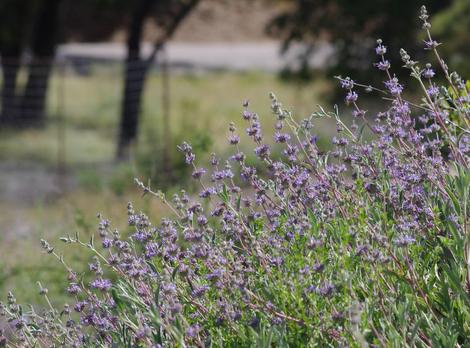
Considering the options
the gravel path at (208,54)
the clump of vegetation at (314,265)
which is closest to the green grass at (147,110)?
the gravel path at (208,54)

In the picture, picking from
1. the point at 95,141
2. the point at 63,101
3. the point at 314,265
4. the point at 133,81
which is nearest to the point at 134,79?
the point at 133,81

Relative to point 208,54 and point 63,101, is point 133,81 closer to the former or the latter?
point 63,101

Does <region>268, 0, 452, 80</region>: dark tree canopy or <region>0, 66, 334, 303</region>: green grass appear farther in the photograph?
<region>268, 0, 452, 80</region>: dark tree canopy

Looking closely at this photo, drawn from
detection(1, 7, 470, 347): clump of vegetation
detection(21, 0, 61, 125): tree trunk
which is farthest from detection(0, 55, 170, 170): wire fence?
detection(1, 7, 470, 347): clump of vegetation

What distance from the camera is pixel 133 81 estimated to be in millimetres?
16609

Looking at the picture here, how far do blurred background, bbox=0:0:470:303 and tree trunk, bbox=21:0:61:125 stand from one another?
0.9 inches

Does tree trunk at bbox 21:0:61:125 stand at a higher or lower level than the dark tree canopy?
lower

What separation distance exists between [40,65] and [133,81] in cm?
350

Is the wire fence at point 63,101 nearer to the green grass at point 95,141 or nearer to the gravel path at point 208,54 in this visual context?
the green grass at point 95,141

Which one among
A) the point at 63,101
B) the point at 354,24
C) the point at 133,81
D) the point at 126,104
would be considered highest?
the point at 354,24

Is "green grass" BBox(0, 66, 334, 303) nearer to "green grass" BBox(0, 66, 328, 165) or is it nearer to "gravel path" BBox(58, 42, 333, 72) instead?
"green grass" BBox(0, 66, 328, 165)

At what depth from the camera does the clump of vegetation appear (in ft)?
9.61

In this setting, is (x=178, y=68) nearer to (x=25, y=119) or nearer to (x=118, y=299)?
(x=25, y=119)

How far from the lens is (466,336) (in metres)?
3.09
